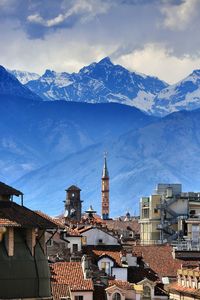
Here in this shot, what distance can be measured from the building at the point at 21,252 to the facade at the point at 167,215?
10569 cm

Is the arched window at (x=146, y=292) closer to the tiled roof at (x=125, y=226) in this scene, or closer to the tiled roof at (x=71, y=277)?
the tiled roof at (x=71, y=277)

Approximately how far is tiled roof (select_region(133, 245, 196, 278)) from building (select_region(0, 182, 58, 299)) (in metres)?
67.4

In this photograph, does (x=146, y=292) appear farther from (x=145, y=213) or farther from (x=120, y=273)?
(x=145, y=213)

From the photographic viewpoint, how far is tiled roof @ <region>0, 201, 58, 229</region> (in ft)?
52.4

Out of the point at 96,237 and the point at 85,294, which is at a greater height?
the point at 96,237

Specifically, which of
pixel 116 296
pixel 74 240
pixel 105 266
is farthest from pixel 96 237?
pixel 116 296

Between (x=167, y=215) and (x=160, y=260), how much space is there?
45073 mm

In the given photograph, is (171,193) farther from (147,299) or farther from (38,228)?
(38,228)

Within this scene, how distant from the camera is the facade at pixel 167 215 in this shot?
12625 cm

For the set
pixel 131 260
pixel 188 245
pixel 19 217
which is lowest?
pixel 19 217

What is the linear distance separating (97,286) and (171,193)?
269ft

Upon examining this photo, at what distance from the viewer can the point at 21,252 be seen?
15789mm

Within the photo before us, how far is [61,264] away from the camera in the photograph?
56.1 meters

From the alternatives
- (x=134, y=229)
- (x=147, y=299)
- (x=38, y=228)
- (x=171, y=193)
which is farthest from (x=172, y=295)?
Result: (x=134, y=229)
